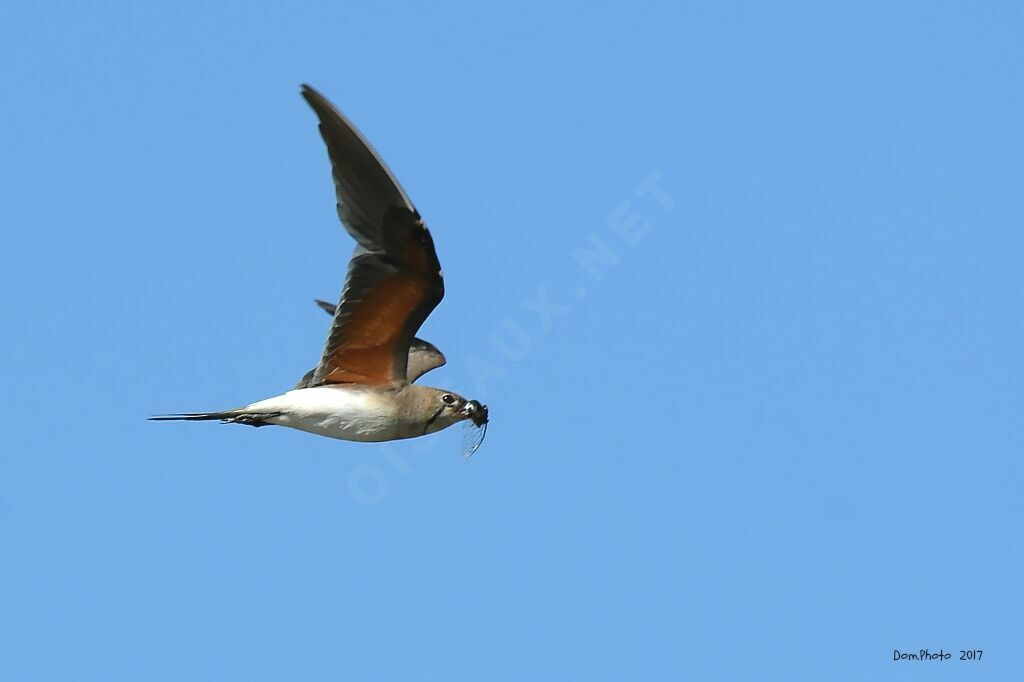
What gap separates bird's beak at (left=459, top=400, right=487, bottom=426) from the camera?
51.9 feet

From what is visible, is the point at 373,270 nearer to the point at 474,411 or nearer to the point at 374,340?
the point at 374,340

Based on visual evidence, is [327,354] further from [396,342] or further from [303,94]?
[303,94]

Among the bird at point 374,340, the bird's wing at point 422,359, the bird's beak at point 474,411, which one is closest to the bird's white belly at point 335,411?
the bird at point 374,340

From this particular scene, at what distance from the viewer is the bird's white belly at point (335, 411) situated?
50.7 feet

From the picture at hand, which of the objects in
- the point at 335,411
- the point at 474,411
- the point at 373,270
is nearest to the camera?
the point at 373,270

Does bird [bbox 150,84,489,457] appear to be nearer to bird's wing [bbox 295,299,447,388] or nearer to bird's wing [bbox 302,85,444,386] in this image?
bird's wing [bbox 302,85,444,386]

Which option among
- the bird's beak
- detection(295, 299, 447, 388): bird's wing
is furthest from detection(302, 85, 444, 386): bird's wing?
detection(295, 299, 447, 388): bird's wing

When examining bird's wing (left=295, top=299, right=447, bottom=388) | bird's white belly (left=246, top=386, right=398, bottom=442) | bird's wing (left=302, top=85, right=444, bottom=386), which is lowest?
bird's white belly (left=246, top=386, right=398, bottom=442)

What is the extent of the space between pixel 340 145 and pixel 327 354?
2.58 metres

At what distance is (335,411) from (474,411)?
56.2 inches

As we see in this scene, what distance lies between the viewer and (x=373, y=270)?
48.6 feet

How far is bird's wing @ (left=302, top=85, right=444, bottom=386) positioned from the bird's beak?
710 mm

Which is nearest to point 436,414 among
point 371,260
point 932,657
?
point 371,260

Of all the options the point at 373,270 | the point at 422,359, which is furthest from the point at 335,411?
the point at 422,359
